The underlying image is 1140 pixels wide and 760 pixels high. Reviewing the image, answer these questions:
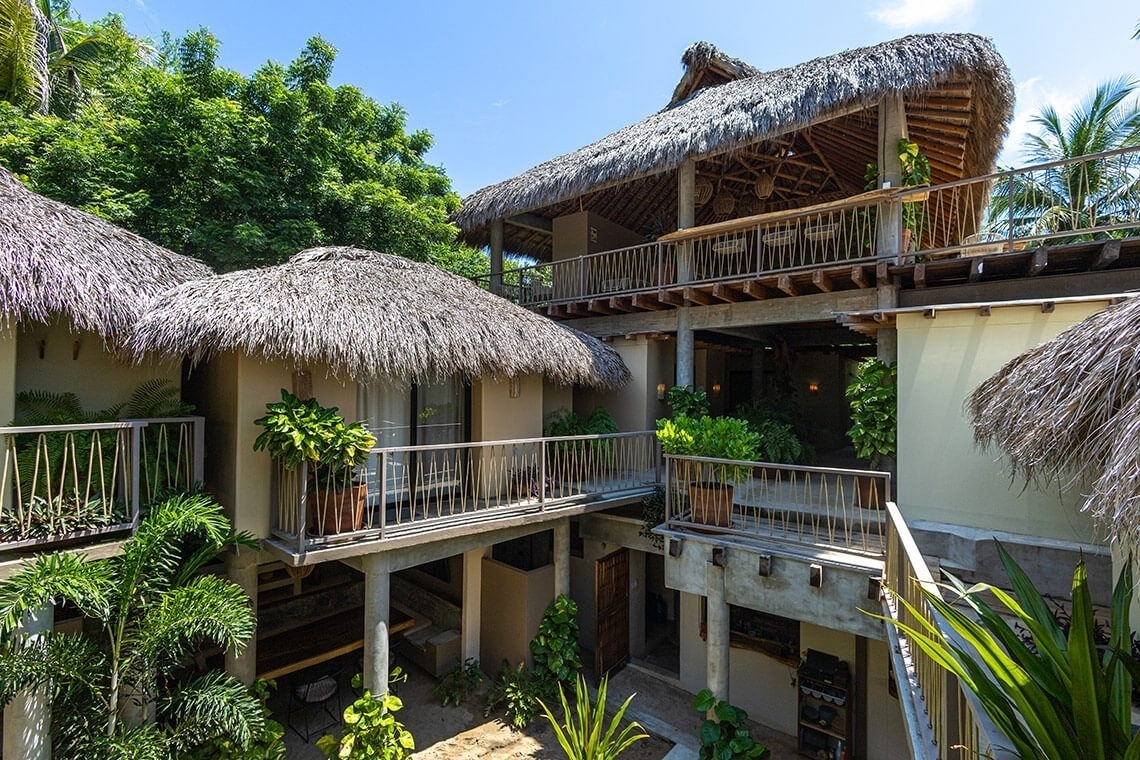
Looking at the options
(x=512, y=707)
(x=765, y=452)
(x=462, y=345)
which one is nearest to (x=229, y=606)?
(x=462, y=345)

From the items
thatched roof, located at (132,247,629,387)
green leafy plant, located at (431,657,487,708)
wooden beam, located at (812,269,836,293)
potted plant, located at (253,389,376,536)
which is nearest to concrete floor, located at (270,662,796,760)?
green leafy plant, located at (431,657,487,708)

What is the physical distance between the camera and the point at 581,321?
1097 cm

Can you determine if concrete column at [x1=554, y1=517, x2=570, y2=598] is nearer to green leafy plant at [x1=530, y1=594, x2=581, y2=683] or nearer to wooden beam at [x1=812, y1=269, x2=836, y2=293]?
green leafy plant at [x1=530, y1=594, x2=581, y2=683]

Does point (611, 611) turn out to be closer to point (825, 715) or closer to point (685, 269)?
point (825, 715)

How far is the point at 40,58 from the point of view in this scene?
1090 centimetres

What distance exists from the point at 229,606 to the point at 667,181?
1114cm

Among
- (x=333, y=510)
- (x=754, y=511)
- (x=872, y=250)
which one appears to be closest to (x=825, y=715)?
(x=754, y=511)

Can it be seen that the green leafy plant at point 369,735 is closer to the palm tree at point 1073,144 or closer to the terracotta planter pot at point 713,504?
the terracotta planter pot at point 713,504

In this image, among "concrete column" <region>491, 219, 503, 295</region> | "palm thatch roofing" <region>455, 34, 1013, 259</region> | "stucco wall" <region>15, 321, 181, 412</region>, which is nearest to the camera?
"stucco wall" <region>15, 321, 181, 412</region>

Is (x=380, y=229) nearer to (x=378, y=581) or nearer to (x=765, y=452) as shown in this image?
(x=378, y=581)

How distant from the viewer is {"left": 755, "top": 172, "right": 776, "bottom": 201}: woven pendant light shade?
10.7m

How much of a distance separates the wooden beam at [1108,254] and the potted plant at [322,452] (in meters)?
8.56

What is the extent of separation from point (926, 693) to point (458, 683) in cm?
698

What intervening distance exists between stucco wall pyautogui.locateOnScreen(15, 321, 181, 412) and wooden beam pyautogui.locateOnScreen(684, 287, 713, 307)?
7639 millimetres
